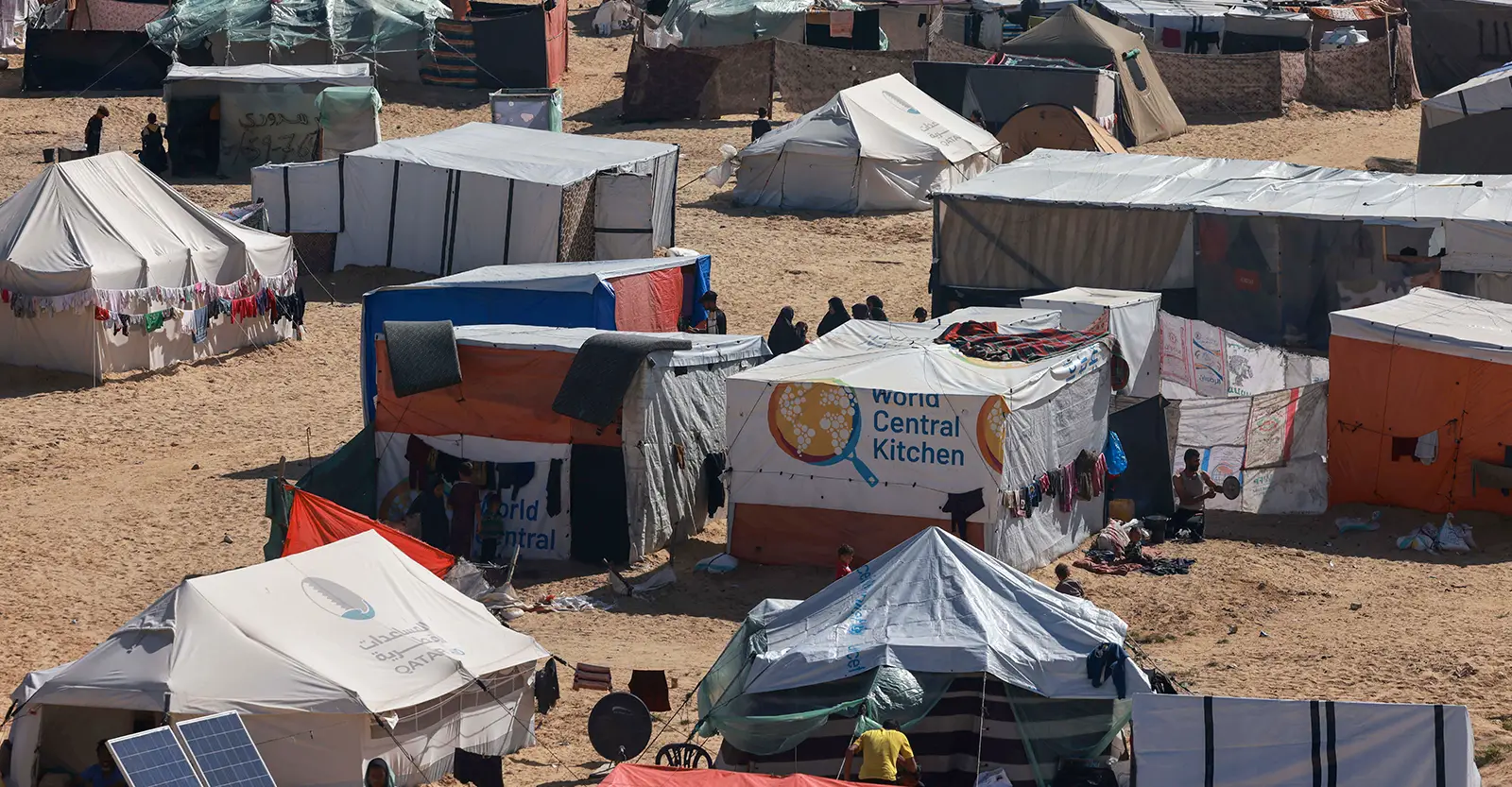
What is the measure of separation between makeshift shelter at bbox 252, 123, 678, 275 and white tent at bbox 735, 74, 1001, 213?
3884 mm

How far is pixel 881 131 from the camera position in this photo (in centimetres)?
3139

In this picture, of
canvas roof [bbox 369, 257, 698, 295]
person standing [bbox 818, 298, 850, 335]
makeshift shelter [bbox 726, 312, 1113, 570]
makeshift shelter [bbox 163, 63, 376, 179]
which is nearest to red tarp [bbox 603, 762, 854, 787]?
makeshift shelter [bbox 726, 312, 1113, 570]

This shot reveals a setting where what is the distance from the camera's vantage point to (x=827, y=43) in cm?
4231

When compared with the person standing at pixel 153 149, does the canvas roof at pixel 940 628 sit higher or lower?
lower

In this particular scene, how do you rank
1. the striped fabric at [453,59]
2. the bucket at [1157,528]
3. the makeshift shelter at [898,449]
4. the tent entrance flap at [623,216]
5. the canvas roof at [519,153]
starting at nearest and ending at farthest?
the makeshift shelter at [898,449] → the bucket at [1157,528] → the canvas roof at [519,153] → the tent entrance flap at [623,216] → the striped fabric at [453,59]

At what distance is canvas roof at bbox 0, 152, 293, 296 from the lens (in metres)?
22.9

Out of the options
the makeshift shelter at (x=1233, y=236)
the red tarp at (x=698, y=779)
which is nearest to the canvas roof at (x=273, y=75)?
the makeshift shelter at (x=1233, y=236)

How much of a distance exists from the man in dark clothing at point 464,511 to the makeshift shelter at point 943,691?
491 centimetres

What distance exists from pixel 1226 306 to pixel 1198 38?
19.5m

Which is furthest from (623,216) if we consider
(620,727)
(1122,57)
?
(620,727)

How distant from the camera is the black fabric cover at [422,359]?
17.4m

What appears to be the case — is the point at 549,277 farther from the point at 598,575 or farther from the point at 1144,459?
the point at 1144,459

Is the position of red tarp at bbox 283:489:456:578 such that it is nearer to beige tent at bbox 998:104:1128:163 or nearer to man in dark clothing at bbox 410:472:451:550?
man in dark clothing at bbox 410:472:451:550

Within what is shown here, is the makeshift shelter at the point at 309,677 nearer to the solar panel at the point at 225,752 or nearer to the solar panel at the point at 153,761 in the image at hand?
the solar panel at the point at 225,752
